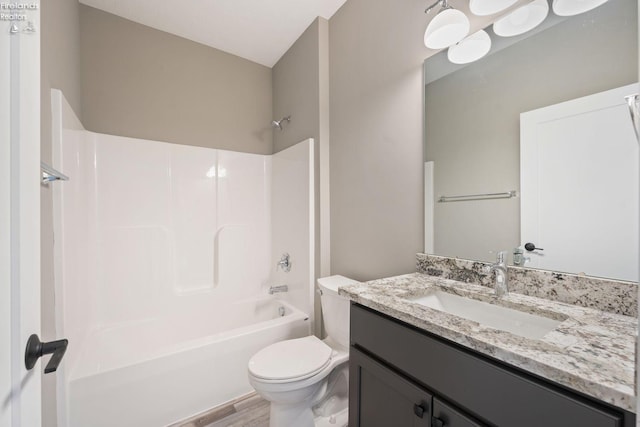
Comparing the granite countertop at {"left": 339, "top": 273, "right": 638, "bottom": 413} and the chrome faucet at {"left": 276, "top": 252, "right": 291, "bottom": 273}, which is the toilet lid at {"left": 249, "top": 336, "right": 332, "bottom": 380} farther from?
the chrome faucet at {"left": 276, "top": 252, "right": 291, "bottom": 273}

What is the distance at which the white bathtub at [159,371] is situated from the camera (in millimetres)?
1360

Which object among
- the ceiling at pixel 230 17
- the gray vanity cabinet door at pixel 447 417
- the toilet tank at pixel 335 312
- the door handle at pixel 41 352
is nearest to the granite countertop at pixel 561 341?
the gray vanity cabinet door at pixel 447 417

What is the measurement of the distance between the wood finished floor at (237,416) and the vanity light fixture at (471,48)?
2220 mm

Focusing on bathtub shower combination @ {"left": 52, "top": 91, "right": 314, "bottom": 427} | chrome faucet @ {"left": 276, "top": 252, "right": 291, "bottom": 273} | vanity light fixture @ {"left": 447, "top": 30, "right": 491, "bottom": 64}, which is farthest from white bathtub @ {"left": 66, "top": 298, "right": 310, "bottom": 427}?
vanity light fixture @ {"left": 447, "top": 30, "right": 491, "bottom": 64}

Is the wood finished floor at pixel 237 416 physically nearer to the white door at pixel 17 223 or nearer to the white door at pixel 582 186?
the white door at pixel 17 223

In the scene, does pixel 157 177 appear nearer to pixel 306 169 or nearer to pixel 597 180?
pixel 306 169

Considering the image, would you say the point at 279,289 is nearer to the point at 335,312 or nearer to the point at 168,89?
the point at 335,312

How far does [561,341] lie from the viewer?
2.09 feet

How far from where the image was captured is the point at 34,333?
1.71ft

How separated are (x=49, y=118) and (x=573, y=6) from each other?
2.19 m

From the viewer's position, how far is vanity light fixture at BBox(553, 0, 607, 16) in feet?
2.87

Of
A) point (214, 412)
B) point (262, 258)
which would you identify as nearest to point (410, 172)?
point (262, 258)

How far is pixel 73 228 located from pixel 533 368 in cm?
215

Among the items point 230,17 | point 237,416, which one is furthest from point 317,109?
point 237,416
